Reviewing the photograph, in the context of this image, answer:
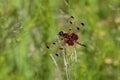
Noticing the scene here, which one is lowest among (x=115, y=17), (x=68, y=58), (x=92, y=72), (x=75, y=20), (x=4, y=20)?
(x=68, y=58)

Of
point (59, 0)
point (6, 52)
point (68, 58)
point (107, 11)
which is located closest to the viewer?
point (68, 58)

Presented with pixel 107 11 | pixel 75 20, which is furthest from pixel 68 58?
pixel 107 11

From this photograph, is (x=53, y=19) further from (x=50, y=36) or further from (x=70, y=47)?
(x=70, y=47)

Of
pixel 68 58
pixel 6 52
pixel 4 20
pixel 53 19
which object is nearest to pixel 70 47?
pixel 68 58

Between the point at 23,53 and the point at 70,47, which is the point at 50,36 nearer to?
the point at 23,53

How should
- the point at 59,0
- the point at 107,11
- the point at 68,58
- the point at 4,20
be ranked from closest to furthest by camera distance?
the point at 68,58 < the point at 4,20 < the point at 59,0 < the point at 107,11

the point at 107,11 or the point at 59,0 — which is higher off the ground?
the point at 107,11

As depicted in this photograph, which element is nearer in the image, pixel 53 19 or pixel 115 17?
pixel 53 19
